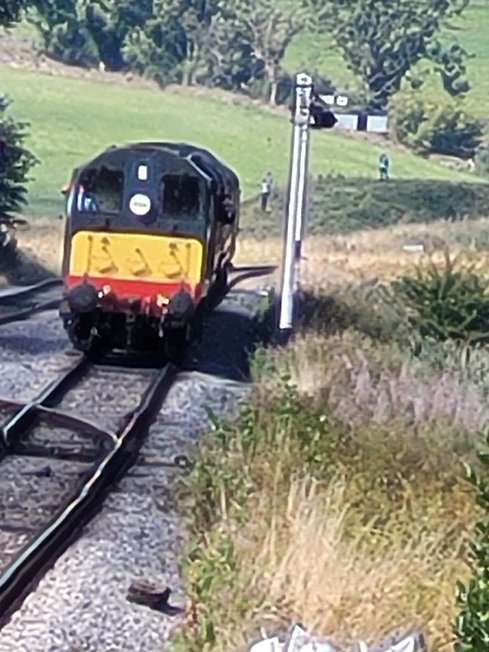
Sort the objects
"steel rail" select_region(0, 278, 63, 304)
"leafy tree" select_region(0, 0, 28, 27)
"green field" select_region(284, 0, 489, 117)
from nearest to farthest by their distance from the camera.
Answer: "steel rail" select_region(0, 278, 63, 304)
"leafy tree" select_region(0, 0, 28, 27)
"green field" select_region(284, 0, 489, 117)

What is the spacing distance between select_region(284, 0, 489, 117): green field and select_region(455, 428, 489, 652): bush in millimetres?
58478

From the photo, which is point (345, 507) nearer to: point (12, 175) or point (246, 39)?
point (12, 175)

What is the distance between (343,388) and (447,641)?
5272mm

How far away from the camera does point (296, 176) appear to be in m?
16.8

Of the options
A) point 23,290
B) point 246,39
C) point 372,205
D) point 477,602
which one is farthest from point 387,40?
point 477,602

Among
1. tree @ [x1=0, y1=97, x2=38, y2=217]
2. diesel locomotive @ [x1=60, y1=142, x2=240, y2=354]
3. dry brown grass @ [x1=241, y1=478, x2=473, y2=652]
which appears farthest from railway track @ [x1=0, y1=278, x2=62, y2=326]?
dry brown grass @ [x1=241, y1=478, x2=473, y2=652]

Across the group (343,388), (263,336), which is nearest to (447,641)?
Answer: (343,388)

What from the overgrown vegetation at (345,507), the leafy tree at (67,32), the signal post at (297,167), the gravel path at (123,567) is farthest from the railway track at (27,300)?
the leafy tree at (67,32)

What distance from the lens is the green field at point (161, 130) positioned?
52500 millimetres

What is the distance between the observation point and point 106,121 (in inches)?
2197

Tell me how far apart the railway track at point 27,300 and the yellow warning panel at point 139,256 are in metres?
3.33

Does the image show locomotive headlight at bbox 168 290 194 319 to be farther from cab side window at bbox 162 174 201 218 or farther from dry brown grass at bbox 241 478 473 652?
dry brown grass at bbox 241 478 473 652

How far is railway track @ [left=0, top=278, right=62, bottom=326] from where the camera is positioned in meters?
22.0

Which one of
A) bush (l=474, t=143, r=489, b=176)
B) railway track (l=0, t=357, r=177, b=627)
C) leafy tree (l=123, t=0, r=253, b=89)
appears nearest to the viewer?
railway track (l=0, t=357, r=177, b=627)
